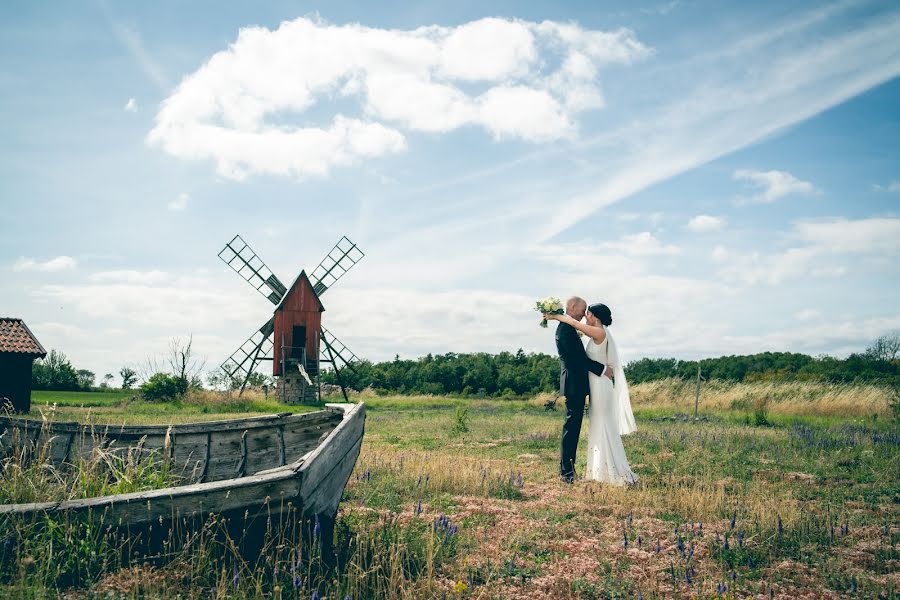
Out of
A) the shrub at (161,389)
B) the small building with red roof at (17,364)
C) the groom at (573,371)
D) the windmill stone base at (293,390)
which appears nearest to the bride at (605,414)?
the groom at (573,371)

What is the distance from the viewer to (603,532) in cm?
639

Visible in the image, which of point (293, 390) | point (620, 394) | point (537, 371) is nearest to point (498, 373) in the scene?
point (537, 371)

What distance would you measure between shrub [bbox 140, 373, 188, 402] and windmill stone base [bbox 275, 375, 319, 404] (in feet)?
19.0

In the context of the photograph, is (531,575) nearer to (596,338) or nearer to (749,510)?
(749,510)

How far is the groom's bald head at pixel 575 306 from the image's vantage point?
29.3ft

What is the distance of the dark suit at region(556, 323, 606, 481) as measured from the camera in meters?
8.79

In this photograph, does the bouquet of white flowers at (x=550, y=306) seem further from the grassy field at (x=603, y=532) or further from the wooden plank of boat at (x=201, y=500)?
the wooden plank of boat at (x=201, y=500)

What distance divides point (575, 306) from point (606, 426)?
1727 millimetres

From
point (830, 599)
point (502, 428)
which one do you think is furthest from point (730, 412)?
point (830, 599)

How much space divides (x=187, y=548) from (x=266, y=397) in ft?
108

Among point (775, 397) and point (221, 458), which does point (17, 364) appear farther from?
point (775, 397)

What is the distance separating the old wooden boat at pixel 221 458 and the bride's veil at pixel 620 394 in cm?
396

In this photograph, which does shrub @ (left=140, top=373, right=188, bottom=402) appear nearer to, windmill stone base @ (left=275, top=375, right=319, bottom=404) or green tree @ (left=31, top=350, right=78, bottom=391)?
windmill stone base @ (left=275, top=375, right=319, bottom=404)

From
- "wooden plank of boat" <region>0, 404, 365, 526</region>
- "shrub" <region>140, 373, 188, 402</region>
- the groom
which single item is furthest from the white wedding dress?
"shrub" <region>140, 373, 188, 402</region>
